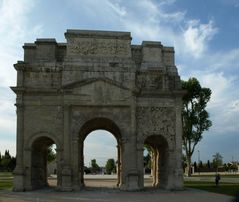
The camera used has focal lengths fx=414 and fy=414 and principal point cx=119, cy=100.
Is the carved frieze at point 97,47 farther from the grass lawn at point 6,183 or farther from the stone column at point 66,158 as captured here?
the grass lawn at point 6,183

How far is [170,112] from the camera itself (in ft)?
90.9

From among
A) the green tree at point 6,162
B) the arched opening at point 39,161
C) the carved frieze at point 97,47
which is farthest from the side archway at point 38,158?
the green tree at point 6,162

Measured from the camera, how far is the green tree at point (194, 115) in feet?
156

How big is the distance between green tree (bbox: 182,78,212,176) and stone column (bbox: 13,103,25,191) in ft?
81.5

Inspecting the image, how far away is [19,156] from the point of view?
2625 cm

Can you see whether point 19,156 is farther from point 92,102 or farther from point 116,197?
point 116,197

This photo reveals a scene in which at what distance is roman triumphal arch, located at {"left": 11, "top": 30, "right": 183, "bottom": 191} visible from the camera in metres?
26.4

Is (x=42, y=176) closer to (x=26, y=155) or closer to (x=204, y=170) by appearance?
(x=26, y=155)

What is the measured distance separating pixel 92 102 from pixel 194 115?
23.4 meters

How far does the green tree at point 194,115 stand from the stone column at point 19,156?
24.8 m

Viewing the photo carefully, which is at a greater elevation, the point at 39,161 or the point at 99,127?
the point at 99,127

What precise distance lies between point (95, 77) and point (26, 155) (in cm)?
669

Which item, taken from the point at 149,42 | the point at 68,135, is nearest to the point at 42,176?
the point at 68,135

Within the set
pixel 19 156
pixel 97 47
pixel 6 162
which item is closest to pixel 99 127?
pixel 97 47
